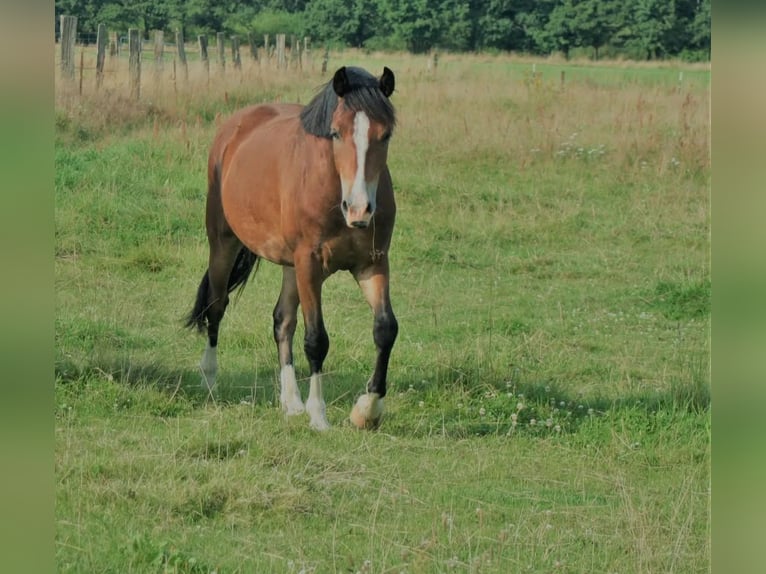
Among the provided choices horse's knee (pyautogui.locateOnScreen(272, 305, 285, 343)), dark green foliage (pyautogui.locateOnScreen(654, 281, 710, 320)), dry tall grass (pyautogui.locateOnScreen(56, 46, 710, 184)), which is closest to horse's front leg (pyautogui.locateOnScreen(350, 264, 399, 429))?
horse's knee (pyautogui.locateOnScreen(272, 305, 285, 343))

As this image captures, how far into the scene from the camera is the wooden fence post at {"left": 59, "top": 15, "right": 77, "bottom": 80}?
52.4ft

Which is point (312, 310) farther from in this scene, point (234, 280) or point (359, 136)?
point (234, 280)

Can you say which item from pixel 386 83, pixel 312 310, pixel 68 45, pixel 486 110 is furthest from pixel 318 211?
pixel 68 45

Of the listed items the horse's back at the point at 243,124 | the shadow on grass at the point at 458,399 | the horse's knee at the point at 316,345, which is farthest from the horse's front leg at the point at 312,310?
the horse's back at the point at 243,124

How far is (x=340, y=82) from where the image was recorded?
5.75m

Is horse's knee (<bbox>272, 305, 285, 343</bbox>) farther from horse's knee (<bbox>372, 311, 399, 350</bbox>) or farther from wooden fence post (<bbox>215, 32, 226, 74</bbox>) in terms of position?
wooden fence post (<bbox>215, 32, 226, 74</bbox>)

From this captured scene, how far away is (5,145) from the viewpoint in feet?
→ 3.37

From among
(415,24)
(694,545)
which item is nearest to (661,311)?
(694,545)

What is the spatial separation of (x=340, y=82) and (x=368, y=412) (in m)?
1.78

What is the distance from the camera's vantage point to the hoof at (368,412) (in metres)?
5.79

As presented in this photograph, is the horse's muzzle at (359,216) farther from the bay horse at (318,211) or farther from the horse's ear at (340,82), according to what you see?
the horse's ear at (340,82)

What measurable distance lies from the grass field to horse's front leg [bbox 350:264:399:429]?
17 cm

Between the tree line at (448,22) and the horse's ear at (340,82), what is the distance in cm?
1716

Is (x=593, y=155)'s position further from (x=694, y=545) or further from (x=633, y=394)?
(x=694, y=545)
